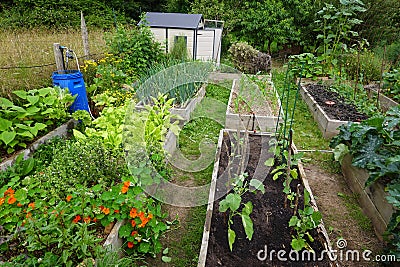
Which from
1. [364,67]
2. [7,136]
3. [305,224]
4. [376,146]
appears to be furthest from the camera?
[364,67]

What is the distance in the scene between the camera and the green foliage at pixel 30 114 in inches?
103

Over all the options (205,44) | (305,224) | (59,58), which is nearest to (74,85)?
(59,58)

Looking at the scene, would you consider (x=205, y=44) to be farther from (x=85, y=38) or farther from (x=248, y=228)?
(x=248, y=228)

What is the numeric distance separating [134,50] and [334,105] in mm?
3542

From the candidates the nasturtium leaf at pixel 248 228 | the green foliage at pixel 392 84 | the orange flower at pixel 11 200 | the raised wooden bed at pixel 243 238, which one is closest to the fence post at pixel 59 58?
the orange flower at pixel 11 200

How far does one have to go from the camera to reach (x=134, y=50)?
16.8 ft

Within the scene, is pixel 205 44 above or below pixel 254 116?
above

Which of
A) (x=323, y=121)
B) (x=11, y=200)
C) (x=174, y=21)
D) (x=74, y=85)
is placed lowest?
(x=323, y=121)

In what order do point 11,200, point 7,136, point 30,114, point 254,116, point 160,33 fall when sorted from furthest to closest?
point 160,33 < point 254,116 < point 30,114 < point 7,136 < point 11,200

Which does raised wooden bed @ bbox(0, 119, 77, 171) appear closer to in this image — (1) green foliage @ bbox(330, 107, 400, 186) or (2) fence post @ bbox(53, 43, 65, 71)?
(2) fence post @ bbox(53, 43, 65, 71)

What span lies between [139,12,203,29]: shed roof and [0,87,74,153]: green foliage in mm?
3886

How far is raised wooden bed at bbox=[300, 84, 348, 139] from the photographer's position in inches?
157

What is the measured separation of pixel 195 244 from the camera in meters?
2.32

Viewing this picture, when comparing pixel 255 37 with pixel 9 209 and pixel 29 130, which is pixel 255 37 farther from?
pixel 9 209
